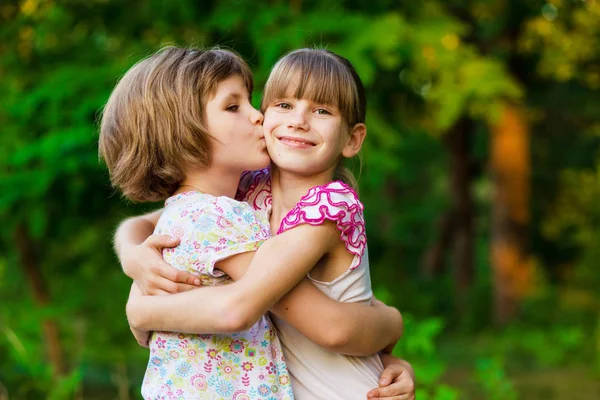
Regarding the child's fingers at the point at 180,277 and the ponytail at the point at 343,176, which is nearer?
the child's fingers at the point at 180,277

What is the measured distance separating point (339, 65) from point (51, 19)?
4295 mm

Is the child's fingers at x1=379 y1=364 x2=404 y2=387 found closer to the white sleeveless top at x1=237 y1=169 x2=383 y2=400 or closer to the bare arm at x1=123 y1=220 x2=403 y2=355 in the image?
the white sleeveless top at x1=237 y1=169 x2=383 y2=400

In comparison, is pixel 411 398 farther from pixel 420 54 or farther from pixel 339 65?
pixel 420 54

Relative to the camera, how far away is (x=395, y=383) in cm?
244

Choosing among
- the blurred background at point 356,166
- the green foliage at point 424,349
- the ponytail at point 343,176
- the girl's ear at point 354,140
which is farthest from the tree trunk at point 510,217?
the girl's ear at point 354,140

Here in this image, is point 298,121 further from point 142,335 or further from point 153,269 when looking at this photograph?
point 142,335

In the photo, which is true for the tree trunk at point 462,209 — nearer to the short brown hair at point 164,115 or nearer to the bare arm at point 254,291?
the short brown hair at point 164,115

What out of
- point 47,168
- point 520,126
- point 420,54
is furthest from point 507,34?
point 47,168

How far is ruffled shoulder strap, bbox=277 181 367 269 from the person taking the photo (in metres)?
2.10

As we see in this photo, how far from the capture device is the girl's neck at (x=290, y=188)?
2.40 meters

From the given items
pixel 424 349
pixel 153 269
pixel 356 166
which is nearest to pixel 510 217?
pixel 356 166

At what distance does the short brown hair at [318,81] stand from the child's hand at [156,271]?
0.52 meters

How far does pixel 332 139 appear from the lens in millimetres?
2332

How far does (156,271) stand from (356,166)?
3693 millimetres
